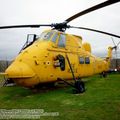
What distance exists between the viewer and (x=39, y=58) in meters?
12.2

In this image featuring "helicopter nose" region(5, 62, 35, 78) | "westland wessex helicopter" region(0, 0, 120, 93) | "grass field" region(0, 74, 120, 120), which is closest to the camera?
"grass field" region(0, 74, 120, 120)

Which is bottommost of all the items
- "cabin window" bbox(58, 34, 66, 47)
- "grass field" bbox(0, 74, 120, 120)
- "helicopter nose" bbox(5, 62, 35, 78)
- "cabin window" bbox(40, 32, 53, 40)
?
"grass field" bbox(0, 74, 120, 120)

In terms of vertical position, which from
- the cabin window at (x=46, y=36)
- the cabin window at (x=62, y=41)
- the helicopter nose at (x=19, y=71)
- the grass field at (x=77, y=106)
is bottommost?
the grass field at (x=77, y=106)

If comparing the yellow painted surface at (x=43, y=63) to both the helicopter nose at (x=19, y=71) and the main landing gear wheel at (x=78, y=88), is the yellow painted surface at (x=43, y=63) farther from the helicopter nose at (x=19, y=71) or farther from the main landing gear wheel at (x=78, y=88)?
the main landing gear wheel at (x=78, y=88)

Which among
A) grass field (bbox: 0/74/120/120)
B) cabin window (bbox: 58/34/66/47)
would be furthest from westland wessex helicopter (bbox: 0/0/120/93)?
grass field (bbox: 0/74/120/120)

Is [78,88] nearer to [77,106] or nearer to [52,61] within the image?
[52,61]

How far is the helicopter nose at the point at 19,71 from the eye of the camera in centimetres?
1103

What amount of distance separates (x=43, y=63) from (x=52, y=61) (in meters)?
0.79

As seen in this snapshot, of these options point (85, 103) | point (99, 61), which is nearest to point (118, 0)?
point (85, 103)

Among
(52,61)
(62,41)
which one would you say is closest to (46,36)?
(62,41)

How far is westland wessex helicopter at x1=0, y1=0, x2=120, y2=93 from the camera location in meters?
11.5

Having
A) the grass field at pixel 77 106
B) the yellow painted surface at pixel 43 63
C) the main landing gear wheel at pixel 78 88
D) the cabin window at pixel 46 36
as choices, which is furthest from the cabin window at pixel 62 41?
the grass field at pixel 77 106

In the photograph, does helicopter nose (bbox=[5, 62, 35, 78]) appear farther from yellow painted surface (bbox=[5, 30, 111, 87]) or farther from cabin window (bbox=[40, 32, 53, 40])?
cabin window (bbox=[40, 32, 53, 40])

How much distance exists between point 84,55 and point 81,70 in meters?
1.13
